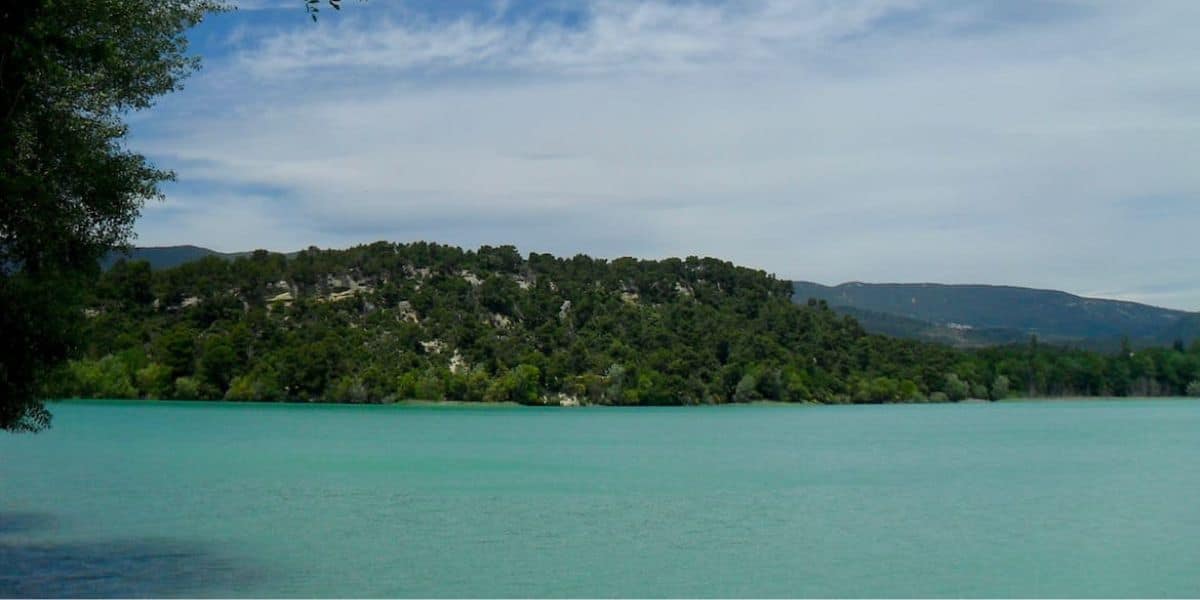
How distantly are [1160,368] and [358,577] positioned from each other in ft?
621

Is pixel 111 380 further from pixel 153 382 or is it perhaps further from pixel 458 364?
pixel 458 364

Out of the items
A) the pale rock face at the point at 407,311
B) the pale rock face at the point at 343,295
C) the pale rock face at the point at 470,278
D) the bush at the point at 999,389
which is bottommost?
the bush at the point at 999,389

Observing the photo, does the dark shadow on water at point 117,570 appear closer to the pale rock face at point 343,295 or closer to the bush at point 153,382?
the bush at point 153,382

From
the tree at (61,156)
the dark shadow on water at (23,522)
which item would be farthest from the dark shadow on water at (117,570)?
the tree at (61,156)

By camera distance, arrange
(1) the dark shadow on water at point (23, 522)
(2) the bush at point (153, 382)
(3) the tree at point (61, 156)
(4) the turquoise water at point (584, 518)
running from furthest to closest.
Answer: (2) the bush at point (153, 382) → (1) the dark shadow on water at point (23, 522) → (4) the turquoise water at point (584, 518) → (3) the tree at point (61, 156)

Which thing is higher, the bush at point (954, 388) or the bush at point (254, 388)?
the bush at point (954, 388)

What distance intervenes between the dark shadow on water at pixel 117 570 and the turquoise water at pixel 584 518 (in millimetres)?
84

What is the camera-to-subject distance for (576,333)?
132625 mm

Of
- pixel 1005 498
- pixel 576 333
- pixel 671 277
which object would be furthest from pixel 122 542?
pixel 671 277

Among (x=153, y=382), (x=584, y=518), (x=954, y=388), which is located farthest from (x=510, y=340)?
(x=584, y=518)

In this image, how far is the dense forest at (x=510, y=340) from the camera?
109875 millimetres

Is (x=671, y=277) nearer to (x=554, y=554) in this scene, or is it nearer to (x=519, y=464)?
(x=519, y=464)

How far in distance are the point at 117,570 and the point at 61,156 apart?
8.48 metres

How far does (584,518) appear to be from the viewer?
27.9 metres
